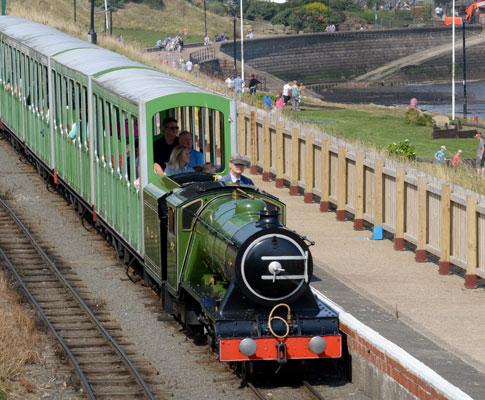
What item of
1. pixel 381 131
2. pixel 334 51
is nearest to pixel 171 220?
pixel 381 131

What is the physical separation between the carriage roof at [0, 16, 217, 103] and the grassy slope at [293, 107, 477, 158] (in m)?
11.5

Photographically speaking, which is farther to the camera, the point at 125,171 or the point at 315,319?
the point at 125,171

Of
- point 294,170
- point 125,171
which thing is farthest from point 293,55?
point 125,171

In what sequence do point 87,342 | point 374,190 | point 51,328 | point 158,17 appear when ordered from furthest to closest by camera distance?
point 158,17
point 374,190
point 51,328
point 87,342

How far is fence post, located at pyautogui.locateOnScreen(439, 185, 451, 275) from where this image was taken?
18797 millimetres

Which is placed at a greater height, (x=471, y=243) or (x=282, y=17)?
(x=471, y=243)

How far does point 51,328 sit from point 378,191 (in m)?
7.21

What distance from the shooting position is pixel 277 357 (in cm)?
1307

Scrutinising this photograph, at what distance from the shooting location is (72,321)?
54.6ft

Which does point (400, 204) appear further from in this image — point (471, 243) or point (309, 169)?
point (309, 169)

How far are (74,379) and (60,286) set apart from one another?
15.7ft

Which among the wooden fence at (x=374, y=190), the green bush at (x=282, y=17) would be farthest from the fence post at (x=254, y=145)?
the green bush at (x=282, y=17)

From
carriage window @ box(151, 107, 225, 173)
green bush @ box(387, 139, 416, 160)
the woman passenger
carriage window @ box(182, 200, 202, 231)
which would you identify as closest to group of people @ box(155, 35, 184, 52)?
green bush @ box(387, 139, 416, 160)

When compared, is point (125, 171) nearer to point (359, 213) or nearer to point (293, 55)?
point (359, 213)
